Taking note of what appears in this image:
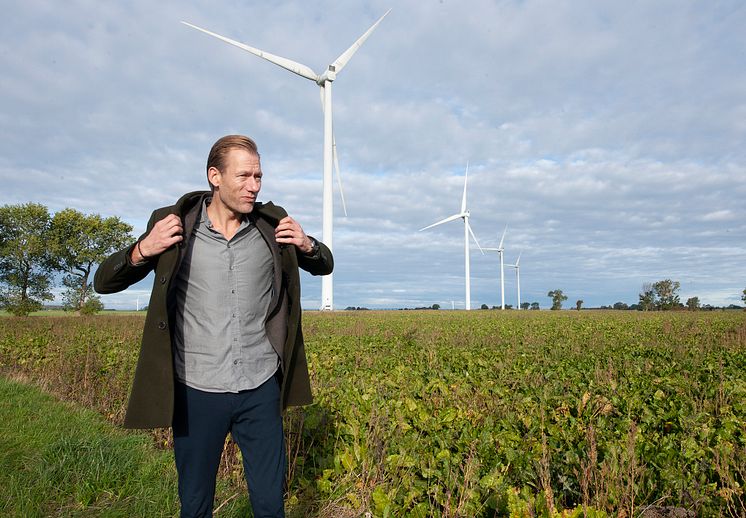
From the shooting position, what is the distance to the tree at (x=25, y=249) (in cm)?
4753

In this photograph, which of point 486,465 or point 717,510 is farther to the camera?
point 486,465

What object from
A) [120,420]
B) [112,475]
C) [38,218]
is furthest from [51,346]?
[38,218]

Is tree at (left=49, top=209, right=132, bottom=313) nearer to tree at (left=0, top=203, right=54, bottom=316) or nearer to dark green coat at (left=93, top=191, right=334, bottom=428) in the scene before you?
tree at (left=0, top=203, right=54, bottom=316)

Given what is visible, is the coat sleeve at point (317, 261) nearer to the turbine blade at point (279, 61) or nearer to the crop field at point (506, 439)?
the crop field at point (506, 439)

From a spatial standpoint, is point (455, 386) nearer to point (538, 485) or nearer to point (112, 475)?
point (538, 485)

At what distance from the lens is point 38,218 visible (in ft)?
170

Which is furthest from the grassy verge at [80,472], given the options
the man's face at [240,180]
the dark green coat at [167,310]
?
the man's face at [240,180]

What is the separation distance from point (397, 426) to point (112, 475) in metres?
2.65

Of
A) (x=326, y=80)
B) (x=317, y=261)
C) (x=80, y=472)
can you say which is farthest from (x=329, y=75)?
(x=317, y=261)

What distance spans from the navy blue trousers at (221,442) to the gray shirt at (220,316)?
7cm

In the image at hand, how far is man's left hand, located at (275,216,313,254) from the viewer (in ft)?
9.39

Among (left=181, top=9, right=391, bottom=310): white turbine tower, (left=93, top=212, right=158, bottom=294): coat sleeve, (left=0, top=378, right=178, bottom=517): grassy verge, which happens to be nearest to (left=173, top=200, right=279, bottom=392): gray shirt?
(left=93, top=212, right=158, bottom=294): coat sleeve

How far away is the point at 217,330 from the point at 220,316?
0.07 m

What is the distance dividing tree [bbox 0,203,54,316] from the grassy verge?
151 ft
